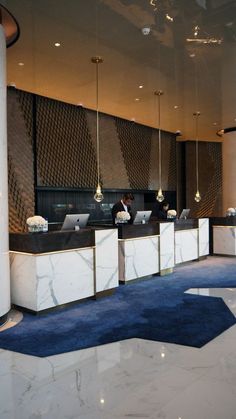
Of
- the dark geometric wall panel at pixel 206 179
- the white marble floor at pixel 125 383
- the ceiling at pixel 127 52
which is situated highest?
the ceiling at pixel 127 52

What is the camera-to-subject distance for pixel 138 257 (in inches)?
262

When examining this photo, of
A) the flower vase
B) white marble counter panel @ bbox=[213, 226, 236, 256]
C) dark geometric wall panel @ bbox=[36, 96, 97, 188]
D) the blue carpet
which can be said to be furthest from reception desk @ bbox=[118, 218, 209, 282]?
dark geometric wall panel @ bbox=[36, 96, 97, 188]

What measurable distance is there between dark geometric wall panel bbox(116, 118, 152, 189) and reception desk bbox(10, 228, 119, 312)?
4.66 metres

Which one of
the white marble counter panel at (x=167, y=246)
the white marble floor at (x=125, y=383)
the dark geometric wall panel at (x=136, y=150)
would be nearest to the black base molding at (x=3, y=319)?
the white marble floor at (x=125, y=383)

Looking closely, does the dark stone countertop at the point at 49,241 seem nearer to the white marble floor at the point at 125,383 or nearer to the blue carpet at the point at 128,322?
the blue carpet at the point at 128,322

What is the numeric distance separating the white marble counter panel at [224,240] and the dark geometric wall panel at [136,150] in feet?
7.89

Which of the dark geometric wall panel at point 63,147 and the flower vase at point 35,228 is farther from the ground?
the dark geometric wall panel at point 63,147

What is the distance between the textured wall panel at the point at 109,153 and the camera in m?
9.12

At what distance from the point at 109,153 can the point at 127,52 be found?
13.5 feet

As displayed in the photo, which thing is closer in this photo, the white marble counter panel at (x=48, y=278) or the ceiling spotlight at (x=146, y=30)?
the ceiling spotlight at (x=146, y=30)

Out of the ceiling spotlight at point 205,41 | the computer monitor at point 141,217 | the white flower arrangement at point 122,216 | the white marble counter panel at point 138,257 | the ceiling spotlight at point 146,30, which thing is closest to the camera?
the ceiling spotlight at point 146,30

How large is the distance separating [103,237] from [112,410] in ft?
10.9

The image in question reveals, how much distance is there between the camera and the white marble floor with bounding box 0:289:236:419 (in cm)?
251

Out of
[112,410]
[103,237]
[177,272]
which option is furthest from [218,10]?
[177,272]
